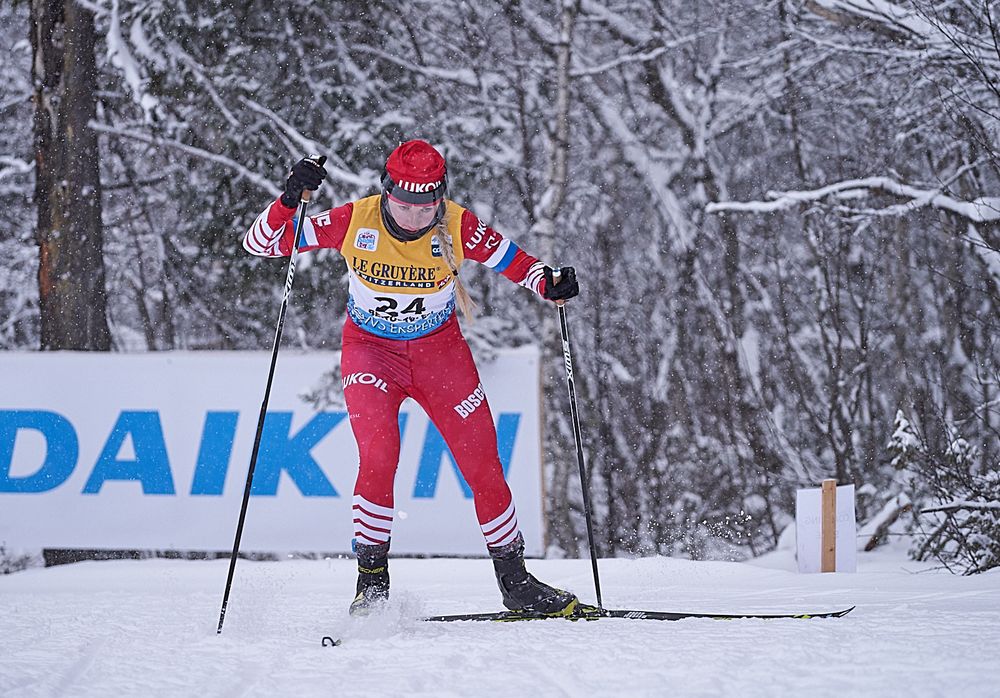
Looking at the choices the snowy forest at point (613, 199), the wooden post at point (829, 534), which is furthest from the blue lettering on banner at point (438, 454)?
the wooden post at point (829, 534)

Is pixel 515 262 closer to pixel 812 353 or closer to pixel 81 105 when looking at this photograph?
pixel 81 105

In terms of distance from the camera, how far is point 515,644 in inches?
120

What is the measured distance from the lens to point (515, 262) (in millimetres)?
4078

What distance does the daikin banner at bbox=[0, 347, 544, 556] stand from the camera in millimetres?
6516

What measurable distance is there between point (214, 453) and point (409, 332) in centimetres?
316

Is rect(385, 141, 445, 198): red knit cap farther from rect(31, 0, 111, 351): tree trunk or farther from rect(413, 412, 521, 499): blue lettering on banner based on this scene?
rect(31, 0, 111, 351): tree trunk

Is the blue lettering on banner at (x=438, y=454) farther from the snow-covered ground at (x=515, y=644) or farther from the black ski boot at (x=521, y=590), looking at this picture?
the black ski boot at (x=521, y=590)

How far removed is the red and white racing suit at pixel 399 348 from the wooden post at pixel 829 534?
6.15ft

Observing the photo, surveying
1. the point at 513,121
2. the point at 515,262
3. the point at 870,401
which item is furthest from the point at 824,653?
the point at 513,121

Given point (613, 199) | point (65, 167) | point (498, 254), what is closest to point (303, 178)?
point (498, 254)

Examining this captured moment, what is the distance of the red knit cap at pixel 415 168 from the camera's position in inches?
145

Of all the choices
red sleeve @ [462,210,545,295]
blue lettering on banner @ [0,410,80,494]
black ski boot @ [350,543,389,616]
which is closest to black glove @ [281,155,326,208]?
red sleeve @ [462,210,545,295]

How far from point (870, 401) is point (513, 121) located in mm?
4920

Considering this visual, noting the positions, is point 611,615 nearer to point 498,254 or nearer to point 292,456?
point 498,254
